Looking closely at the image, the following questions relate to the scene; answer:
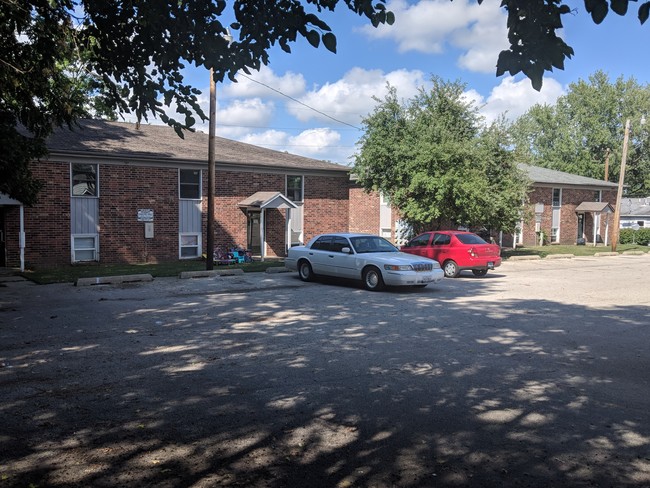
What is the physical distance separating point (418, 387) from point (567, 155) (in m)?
67.6

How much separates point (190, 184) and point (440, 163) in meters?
10.8

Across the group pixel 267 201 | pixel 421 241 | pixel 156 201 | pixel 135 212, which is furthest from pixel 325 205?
pixel 135 212

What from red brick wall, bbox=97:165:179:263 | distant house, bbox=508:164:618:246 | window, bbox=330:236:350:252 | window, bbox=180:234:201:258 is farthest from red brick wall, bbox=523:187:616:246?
window, bbox=330:236:350:252

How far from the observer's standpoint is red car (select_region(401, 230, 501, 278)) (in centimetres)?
1831

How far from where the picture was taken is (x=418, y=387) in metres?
5.88

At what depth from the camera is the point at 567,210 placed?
130 ft

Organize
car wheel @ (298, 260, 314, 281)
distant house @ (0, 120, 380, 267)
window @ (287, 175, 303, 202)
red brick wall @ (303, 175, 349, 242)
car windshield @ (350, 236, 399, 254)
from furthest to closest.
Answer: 1. red brick wall @ (303, 175, 349, 242)
2. window @ (287, 175, 303, 202)
3. distant house @ (0, 120, 380, 267)
4. car wheel @ (298, 260, 314, 281)
5. car windshield @ (350, 236, 399, 254)

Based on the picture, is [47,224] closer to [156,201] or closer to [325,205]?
[156,201]

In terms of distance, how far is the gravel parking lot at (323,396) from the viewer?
13.0 feet

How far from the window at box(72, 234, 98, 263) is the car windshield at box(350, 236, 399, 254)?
11741 mm

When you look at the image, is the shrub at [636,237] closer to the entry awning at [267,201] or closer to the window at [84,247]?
the entry awning at [267,201]

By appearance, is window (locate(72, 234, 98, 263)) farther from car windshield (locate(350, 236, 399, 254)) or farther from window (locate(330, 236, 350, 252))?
car windshield (locate(350, 236, 399, 254))

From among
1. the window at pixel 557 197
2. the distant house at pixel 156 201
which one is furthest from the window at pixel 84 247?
the window at pixel 557 197

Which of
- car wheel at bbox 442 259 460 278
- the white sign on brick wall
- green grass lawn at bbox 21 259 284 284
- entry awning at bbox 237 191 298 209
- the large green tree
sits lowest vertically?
green grass lawn at bbox 21 259 284 284
